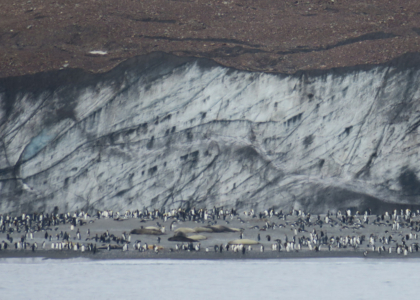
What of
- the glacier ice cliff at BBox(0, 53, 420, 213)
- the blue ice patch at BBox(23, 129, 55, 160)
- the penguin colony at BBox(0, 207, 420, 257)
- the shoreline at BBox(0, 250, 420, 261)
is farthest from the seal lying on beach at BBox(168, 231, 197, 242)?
the blue ice patch at BBox(23, 129, 55, 160)

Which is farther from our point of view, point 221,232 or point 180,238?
point 221,232

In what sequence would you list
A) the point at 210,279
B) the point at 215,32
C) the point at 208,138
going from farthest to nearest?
the point at 215,32
the point at 208,138
the point at 210,279

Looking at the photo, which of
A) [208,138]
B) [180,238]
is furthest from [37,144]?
[180,238]

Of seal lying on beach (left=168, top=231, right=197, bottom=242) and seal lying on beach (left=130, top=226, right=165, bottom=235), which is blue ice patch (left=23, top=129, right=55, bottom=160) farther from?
seal lying on beach (left=168, top=231, right=197, bottom=242)

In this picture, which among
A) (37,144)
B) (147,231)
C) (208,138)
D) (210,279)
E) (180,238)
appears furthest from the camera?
(37,144)

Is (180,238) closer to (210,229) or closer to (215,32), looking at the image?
(210,229)

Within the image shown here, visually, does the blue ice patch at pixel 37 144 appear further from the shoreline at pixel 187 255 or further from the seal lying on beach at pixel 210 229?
the seal lying on beach at pixel 210 229
